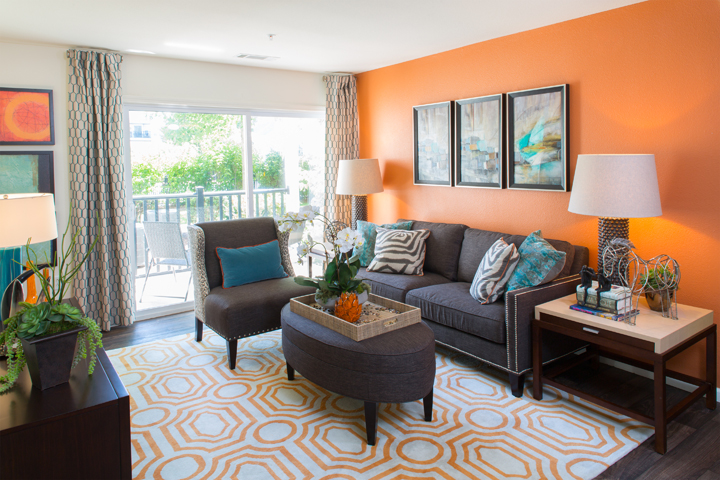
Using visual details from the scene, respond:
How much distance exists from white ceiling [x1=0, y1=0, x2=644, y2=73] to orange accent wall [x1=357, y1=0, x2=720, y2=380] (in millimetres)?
178

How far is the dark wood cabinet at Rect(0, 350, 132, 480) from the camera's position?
1.57m

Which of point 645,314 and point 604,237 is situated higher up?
point 604,237

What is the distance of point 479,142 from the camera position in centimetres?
425

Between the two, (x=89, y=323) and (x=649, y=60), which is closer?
(x=89, y=323)

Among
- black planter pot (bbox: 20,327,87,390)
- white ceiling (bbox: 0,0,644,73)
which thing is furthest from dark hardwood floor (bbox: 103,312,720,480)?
white ceiling (bbox: 0,0,644,73)

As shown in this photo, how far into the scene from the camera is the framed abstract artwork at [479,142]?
4082 mm

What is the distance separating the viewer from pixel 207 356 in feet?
12.4

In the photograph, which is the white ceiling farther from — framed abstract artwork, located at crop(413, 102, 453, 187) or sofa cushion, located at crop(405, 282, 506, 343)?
sofa cushion, located at crop(405, 282, 506, 343)

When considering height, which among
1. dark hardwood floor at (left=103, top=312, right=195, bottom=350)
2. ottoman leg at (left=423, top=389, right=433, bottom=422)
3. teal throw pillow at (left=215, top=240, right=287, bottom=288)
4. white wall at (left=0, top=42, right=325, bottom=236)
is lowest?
ottoman leg at (left=423, top=389, right=433, bottom=422)

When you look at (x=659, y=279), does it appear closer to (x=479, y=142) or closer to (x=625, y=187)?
(x=625, y=187)

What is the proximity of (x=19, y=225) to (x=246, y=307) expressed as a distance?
1.65 m

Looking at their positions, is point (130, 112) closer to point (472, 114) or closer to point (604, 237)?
point (472, 114)

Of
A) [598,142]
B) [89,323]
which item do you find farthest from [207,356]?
[598,142]

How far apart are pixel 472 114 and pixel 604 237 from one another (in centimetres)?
170
